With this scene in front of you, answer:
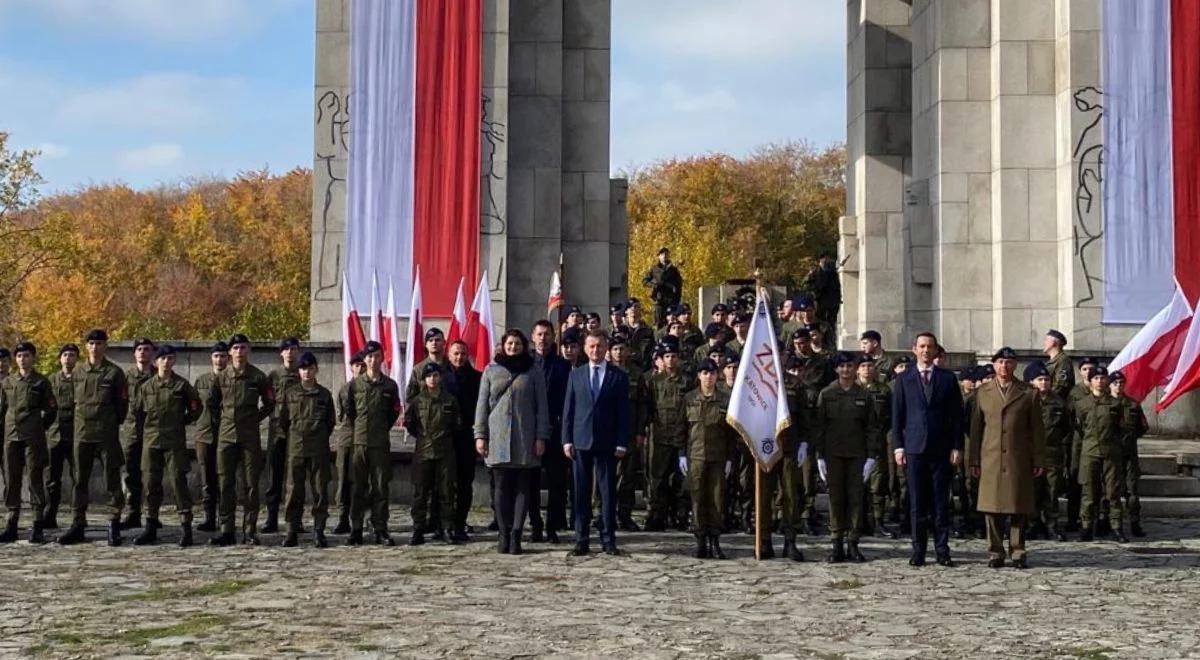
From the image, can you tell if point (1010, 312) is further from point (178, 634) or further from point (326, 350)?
point (178, 634)

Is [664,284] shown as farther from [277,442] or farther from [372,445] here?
[372,445]

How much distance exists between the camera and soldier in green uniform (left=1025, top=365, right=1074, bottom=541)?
1353cm

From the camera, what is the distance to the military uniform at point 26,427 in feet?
43.4

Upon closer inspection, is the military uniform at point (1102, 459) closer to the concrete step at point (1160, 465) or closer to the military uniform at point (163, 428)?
the concrete step at point (1160, 465)

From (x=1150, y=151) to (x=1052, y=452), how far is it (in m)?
6.87

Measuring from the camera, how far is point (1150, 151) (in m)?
18.8

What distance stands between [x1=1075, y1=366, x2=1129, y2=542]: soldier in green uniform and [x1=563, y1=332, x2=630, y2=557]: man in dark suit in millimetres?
4374

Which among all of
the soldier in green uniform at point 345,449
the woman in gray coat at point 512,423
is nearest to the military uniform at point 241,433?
the soldier in green uniform at point 345,449

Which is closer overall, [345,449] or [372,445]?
[372,445]

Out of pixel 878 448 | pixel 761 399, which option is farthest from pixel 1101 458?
pixel 761 399

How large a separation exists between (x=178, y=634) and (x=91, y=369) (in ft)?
17.2

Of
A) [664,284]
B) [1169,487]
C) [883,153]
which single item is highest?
[883,153]

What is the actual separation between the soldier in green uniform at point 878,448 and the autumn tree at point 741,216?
46.4 meters

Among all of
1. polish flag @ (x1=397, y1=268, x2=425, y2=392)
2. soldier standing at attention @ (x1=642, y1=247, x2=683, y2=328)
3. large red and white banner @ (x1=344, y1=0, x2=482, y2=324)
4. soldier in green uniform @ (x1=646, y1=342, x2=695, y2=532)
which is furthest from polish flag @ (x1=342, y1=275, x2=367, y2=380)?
soldier standing at attention @ (x1=642, y1=247, x2=683, y2=328)
